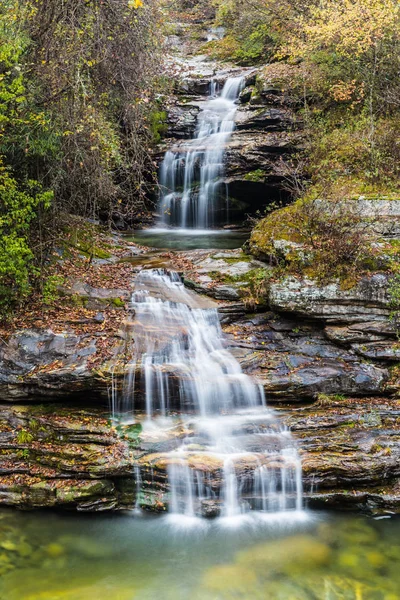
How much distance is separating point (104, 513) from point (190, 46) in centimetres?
2435

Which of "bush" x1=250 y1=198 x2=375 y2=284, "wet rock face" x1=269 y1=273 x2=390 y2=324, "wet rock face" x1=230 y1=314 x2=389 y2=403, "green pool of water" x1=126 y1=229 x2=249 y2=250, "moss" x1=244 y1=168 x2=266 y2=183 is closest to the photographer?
"wet rock face" x1=230 y1=314 x2=389 y2=403

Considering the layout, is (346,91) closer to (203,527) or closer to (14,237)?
(14,237)

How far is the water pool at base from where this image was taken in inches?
184

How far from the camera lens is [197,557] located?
5156 mm

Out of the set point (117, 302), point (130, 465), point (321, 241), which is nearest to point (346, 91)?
point (321, 241)

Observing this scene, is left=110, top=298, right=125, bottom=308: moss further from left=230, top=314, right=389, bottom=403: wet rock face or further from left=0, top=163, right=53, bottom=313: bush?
left=230, top=314, right=389, bottom=403: wet rock face

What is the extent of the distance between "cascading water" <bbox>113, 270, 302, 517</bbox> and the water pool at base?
312 millimetres

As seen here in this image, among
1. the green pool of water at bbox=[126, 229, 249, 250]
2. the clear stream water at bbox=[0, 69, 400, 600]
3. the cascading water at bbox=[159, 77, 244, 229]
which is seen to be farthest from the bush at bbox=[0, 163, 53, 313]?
the cascading water at bbox=[159, 77, 244, 229]

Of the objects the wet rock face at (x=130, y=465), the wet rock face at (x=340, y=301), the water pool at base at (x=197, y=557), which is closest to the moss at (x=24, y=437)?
the wet rock face at (x=130, y=465)

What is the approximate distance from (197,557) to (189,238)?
359 inches

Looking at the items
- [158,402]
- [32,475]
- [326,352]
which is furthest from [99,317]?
[326,352]

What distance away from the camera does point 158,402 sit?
6695 mm

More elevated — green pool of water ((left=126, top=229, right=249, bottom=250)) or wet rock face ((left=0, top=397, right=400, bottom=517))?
green pool of water ((left=126, top=229, right=249, bottom=250))

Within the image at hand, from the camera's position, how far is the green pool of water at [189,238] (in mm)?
12055
